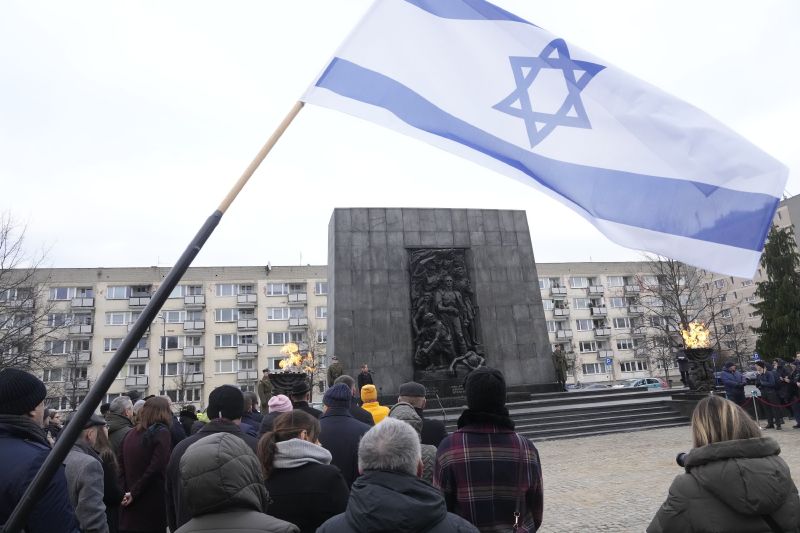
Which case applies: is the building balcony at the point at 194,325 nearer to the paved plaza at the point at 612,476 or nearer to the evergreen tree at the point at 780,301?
the paved plaza at the point at 612,476

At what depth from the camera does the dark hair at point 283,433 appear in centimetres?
294

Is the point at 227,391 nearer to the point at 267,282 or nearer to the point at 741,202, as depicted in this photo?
the point at 741,202

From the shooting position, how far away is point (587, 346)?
6544cm

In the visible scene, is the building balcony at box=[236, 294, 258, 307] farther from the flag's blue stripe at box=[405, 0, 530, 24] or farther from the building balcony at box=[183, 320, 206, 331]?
the flag's blue stripe at box=[405, 0, 530, 24]

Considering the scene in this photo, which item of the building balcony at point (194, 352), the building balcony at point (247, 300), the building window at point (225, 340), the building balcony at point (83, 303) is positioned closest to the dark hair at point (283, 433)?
the building balcony at point (247, 300)

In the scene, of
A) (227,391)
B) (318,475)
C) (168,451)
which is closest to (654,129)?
(318,475)

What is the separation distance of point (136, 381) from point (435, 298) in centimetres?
4465

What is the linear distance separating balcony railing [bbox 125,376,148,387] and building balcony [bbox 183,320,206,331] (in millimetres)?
6248

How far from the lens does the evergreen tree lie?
121ft

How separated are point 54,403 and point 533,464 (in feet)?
188

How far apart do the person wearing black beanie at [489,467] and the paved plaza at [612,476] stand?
438 cm

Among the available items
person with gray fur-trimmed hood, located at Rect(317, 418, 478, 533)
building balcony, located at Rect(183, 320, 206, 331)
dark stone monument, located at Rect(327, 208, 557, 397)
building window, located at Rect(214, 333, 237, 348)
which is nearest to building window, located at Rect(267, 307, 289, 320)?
building window, located at Rect(214, 333, 237, 348)

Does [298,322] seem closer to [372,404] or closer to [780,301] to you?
[780,301]

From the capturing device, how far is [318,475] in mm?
2883
